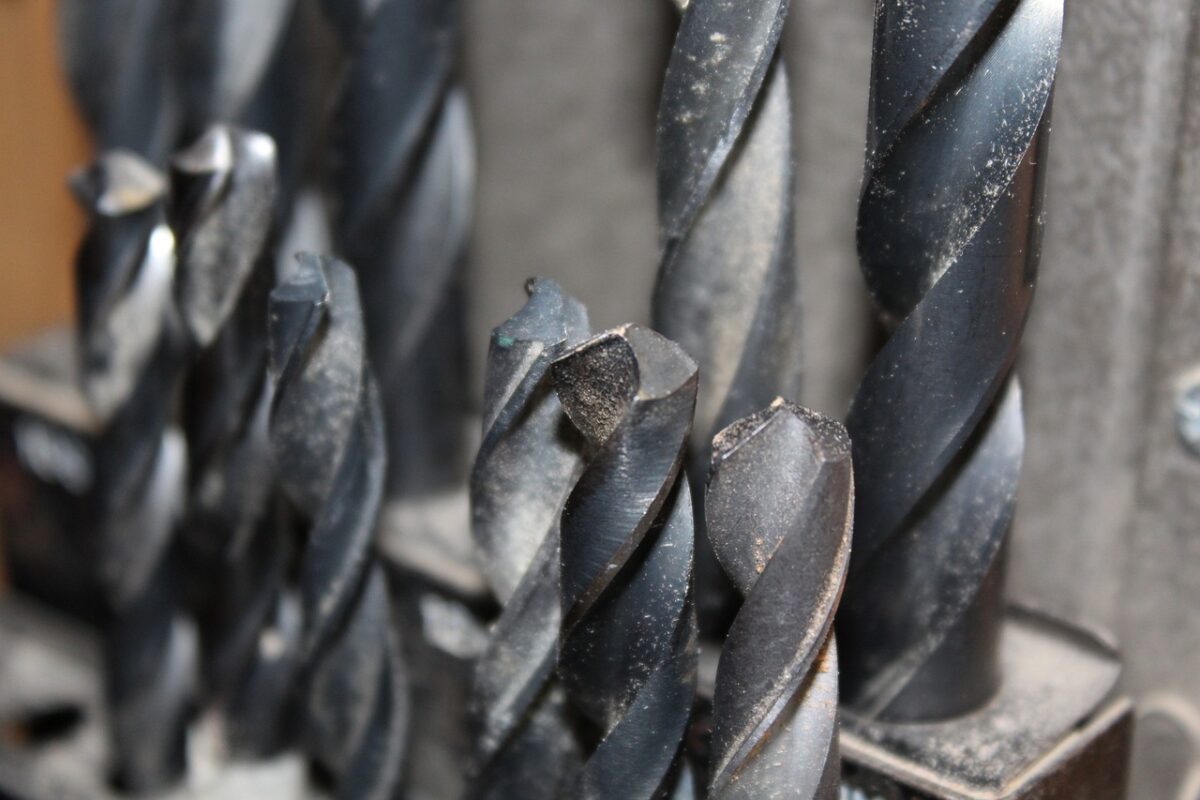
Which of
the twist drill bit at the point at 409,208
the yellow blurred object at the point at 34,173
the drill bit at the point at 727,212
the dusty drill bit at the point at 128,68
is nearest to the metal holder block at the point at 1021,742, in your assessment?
the drill bit at the point at 727,212

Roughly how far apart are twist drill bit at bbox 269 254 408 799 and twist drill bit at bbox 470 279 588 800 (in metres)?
0.06

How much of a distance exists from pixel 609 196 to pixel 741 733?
0.43 meters

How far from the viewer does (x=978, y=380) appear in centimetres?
53

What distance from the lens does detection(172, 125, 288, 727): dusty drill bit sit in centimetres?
63

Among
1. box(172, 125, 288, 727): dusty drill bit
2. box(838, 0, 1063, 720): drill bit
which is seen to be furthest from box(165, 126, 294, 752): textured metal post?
box(838, 0, 1063, 720): drill bit

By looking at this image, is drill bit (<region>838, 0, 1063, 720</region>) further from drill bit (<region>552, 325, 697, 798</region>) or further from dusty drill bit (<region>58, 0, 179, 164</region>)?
dusty drill bit (<region>58, 0, 179, 164</region>)

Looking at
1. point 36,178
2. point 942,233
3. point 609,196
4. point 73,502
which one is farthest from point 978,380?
point 36,178

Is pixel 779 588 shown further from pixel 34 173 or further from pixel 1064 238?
pixel 34 173

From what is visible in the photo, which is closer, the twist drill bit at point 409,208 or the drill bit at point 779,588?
the drill bit at point 779,588

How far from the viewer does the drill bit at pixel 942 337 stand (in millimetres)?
499

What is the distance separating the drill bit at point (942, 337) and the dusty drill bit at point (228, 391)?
244 millimetres

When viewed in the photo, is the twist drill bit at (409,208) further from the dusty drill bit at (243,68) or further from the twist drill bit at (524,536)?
the twist drill bit at (524,536)

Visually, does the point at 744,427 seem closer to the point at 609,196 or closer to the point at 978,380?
the point at 978,380

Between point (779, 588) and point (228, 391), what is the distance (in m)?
0.29
